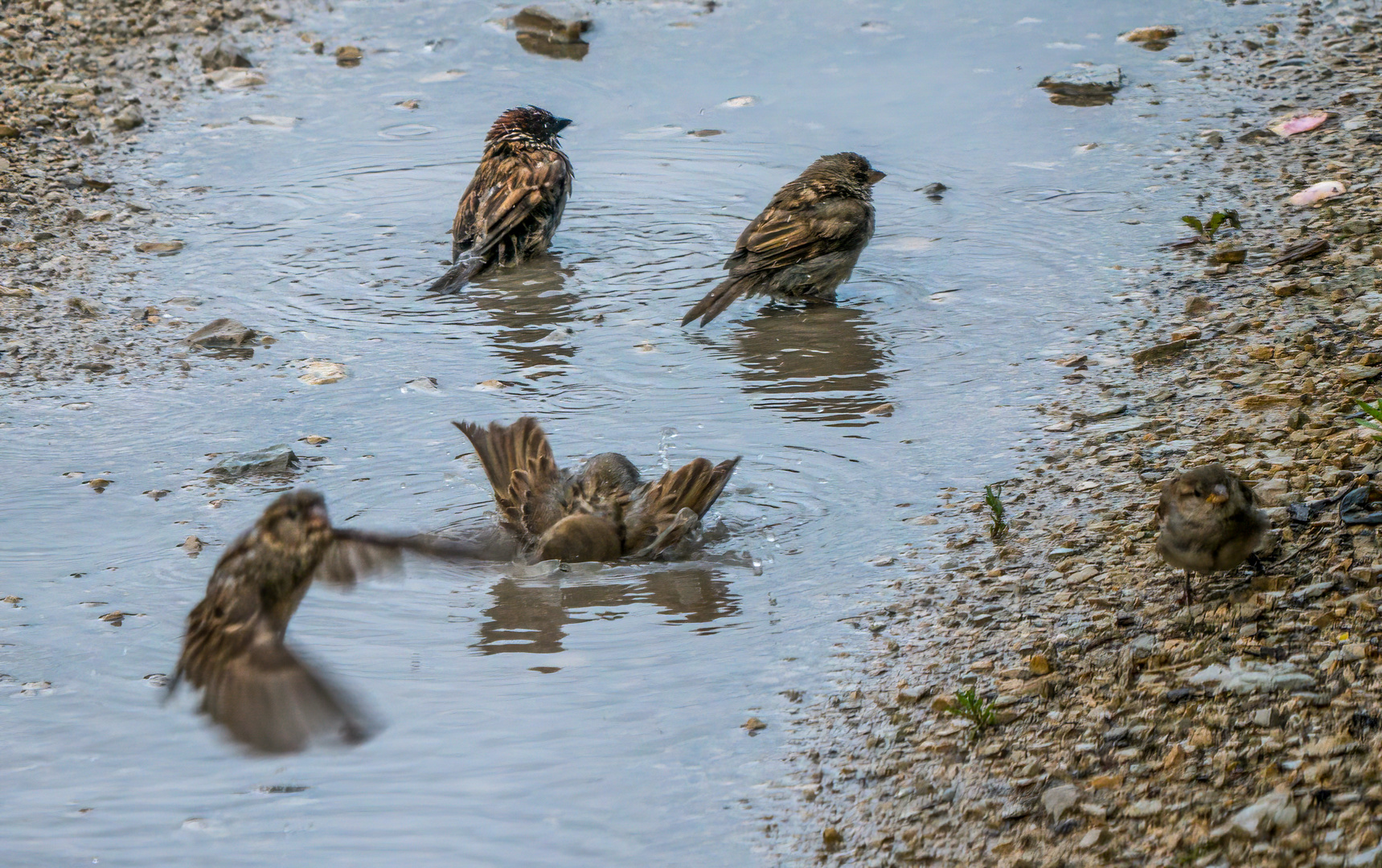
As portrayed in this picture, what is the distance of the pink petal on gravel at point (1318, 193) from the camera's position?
7770 mm

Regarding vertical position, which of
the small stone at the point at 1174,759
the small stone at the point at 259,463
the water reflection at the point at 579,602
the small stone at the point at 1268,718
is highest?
the small stone at the point at 1268,718

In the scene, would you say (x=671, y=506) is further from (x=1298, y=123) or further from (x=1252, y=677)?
(x=1298, y=123)

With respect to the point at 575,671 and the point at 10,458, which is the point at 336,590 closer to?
the point at 575,671

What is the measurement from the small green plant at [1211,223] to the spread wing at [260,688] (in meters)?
5.78

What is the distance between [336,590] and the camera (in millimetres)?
5008

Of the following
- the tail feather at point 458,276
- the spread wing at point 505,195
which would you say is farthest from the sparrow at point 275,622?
the spread wing at point 505,195

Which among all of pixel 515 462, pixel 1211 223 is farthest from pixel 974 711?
pixel 1211 223

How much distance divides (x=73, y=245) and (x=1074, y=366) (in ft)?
20.2

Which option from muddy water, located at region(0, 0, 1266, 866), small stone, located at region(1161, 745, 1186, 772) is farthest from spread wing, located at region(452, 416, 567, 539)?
small stone, located at region(1161, 745, 1186, 772)

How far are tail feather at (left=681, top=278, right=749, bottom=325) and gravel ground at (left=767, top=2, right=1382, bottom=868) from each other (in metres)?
2.00

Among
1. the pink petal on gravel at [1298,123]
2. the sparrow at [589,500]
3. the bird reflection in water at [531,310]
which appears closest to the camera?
the sparrow at [589,500]

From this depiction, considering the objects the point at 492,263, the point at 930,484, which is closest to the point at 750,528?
the point at 930,484

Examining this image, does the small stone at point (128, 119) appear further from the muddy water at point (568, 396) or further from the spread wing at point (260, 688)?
the spread wing at point (260, 688)

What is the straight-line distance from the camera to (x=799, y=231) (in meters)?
7.95
